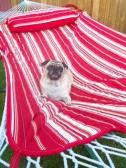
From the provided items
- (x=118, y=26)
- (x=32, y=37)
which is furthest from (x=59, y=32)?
(x=118, y=26)

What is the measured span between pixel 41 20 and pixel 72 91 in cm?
109

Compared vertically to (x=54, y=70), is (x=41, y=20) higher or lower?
higher

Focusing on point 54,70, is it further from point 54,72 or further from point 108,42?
point 108,42

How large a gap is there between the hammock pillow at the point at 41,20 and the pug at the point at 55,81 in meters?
0.75

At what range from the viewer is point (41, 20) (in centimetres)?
388

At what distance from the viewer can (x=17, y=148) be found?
1.95 metres

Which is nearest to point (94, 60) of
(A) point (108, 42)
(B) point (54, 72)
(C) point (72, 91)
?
(A) point (108, 42)

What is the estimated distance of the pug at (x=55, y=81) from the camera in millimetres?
3064

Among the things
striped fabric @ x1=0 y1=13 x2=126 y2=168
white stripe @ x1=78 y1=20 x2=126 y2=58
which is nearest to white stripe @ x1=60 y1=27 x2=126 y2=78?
striped fabric @ x1=0 y1=13 x2=126 y2=168

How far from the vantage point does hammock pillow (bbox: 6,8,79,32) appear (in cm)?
370

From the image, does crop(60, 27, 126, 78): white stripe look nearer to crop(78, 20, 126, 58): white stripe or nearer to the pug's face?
crop(78, 20, 126, 58): white stripe

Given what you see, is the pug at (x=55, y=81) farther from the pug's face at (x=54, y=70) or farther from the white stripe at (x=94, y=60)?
the white stripe at (x=94, y=60)

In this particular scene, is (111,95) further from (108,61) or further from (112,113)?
(108,61)

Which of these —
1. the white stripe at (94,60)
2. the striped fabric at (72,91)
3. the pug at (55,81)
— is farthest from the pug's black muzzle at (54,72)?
the white stripe at (94,60)
